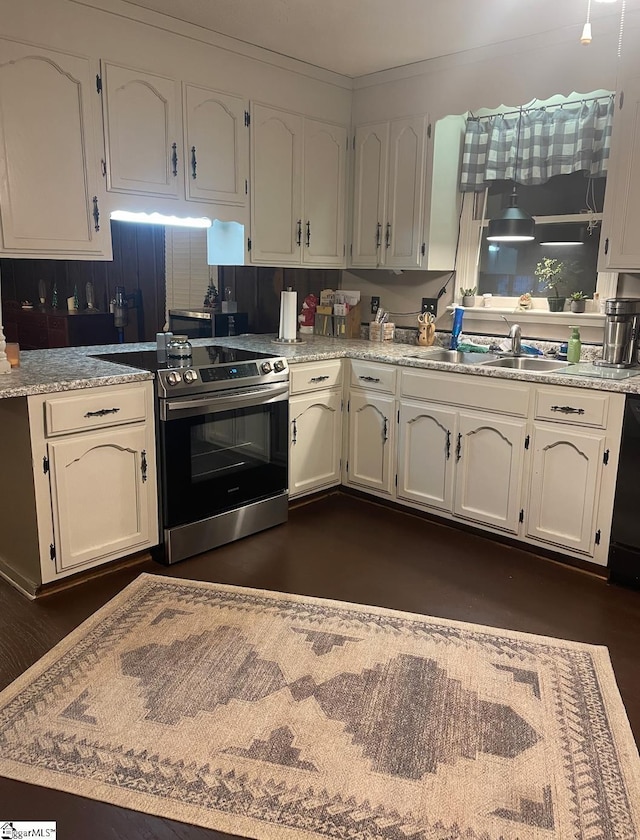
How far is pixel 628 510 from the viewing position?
2.74m

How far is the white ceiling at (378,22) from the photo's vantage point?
2.86 m

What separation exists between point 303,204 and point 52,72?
155 centimetres

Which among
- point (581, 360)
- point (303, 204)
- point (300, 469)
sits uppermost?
point (303, 204)

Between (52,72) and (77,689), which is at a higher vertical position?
(52,72)

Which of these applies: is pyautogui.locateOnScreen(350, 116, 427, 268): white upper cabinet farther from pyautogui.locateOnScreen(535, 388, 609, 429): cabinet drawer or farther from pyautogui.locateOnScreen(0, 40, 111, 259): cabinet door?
pyautogui.locateOnScreen(0, 40, 111, 259): cabinet door

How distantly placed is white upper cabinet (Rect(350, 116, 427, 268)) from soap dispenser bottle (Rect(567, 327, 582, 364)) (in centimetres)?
102

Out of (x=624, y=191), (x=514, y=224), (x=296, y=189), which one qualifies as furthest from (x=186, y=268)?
(x=624, y=191)

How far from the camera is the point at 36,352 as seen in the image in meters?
3.09

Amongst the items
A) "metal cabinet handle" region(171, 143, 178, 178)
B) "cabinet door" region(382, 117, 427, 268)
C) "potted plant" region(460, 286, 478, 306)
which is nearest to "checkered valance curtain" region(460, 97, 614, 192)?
"cabinet door" region(382, 117, 427, 268)

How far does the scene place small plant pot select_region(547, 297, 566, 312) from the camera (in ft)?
11.5

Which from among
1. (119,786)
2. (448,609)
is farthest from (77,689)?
(448,609)

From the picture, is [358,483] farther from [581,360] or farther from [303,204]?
[303,204]

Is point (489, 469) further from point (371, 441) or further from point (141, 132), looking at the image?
point (141, 132)
